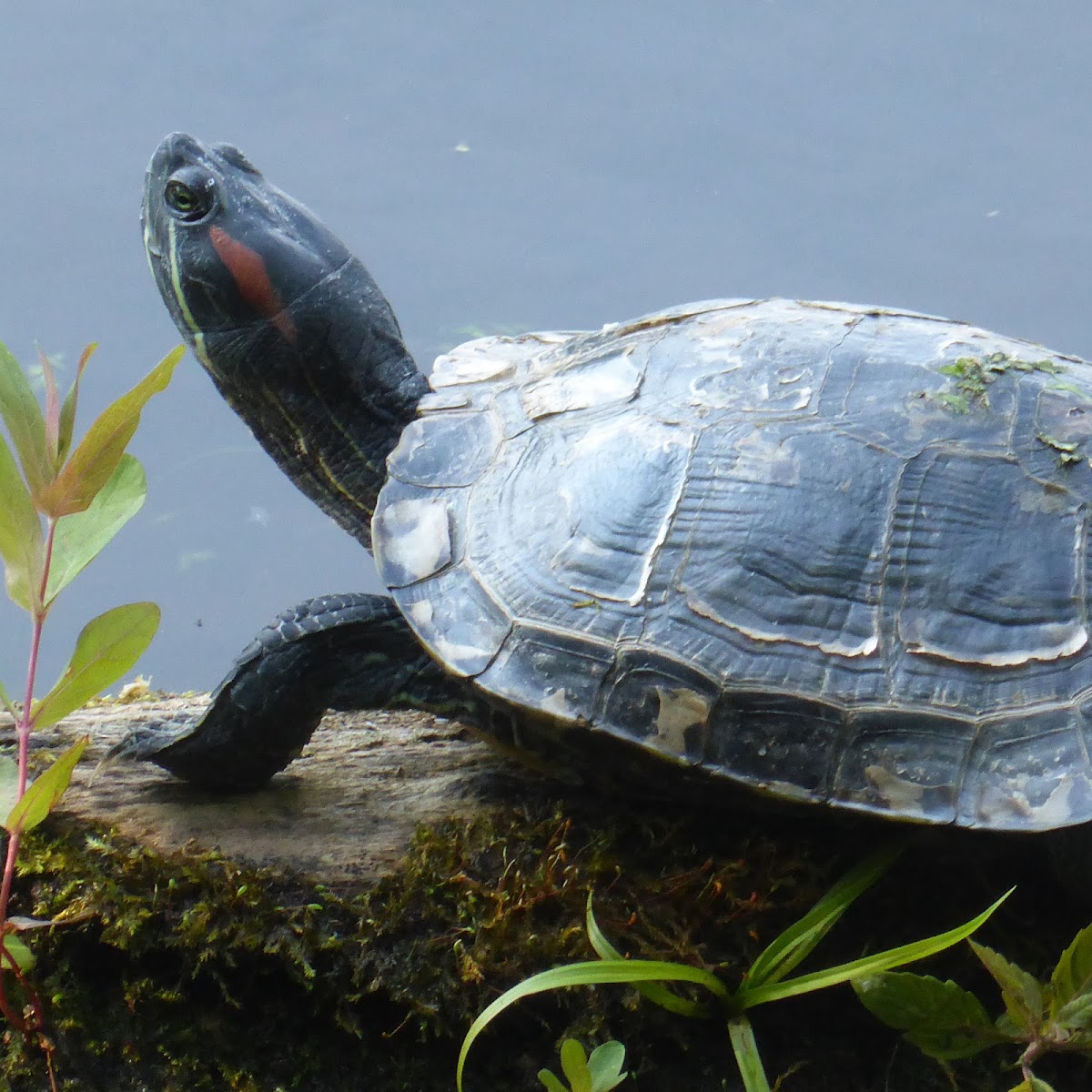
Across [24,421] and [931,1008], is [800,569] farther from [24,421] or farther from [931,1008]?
[24,421]

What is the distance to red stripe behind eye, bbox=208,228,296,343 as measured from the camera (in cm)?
248

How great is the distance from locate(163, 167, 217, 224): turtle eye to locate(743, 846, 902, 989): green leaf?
1976 millimetres

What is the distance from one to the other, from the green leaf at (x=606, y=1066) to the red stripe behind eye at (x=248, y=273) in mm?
1706

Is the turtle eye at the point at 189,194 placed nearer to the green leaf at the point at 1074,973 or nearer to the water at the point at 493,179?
the green leaf at the point at 1074,973

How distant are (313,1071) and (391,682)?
2.36ft

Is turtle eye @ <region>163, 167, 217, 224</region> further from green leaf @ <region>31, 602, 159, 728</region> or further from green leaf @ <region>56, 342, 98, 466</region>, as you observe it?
green leaf @ <region>31, 602, 159, 728</region>

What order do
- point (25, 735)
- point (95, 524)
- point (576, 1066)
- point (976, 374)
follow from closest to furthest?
1. point (576, 1066)
2. point (25, 735)
3. point (95, 524)
4. point (976, 374)

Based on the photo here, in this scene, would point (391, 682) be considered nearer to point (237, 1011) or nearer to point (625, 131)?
point (237, 1011)

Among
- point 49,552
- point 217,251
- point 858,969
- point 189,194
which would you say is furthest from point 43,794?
point 189,194

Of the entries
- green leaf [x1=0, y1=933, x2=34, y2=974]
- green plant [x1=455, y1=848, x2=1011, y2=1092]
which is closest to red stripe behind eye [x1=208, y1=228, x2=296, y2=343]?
green leaf [x1=0, y1=933, x2=34, y2=974]

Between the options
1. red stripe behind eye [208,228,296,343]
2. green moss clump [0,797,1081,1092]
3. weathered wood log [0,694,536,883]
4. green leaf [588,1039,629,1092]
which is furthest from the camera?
red stripe behind eye [208,228,296,343]

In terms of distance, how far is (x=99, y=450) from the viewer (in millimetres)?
1626

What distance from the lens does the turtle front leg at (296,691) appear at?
2.09 m

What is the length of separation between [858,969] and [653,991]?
0.32 meters
